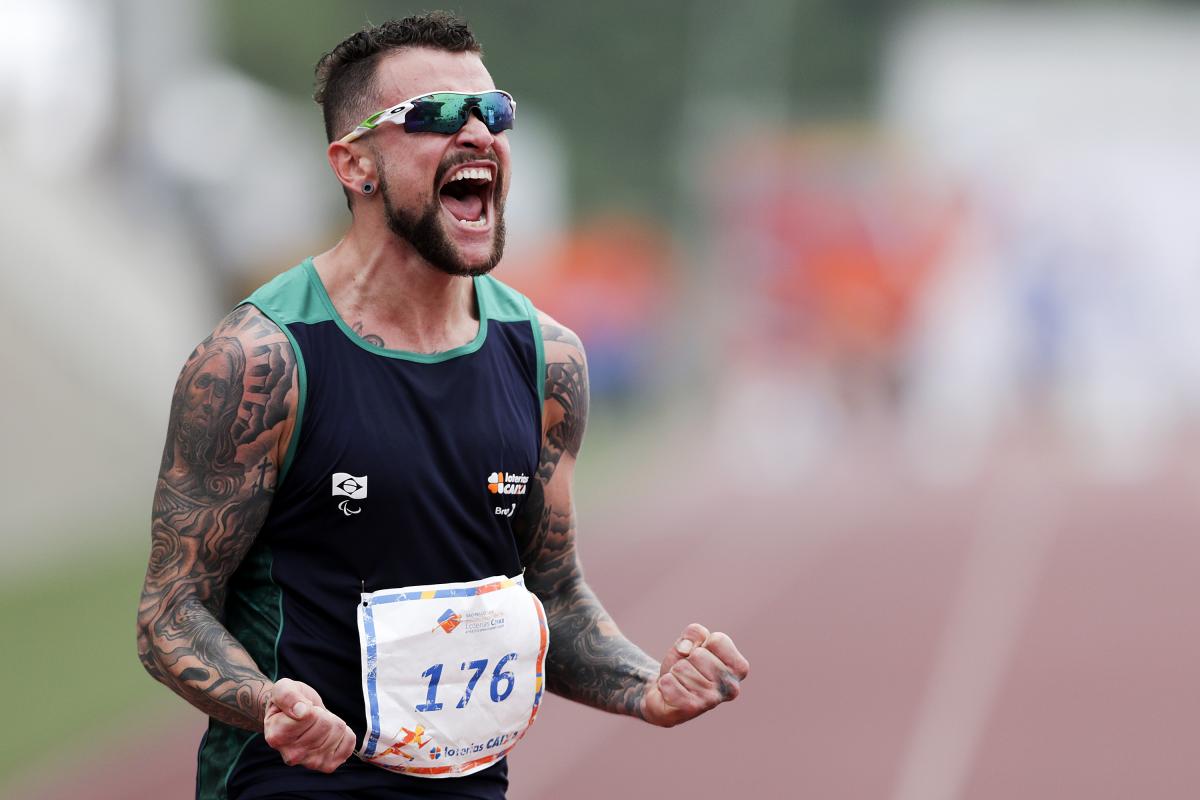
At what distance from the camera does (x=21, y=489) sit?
1368 centimetres

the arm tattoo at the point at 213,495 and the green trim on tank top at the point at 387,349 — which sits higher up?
the green trim on tank top at the point at 387,349

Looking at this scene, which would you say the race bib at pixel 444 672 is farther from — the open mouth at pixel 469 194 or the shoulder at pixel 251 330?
the open mouth at pixel 469 194

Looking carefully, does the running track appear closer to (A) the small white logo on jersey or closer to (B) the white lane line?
(B) the white lane line

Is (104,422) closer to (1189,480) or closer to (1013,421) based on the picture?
(1189,480)

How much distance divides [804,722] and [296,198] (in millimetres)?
19286

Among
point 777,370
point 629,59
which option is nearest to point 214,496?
point 777,370

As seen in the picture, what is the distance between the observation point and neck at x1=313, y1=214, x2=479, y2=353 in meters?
3.21

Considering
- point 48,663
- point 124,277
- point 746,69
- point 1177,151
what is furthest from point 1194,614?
point 746,69

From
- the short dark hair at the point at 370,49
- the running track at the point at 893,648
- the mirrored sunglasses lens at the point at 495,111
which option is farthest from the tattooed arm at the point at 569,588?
the running track at the point at 893,648

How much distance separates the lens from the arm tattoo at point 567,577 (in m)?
3.44

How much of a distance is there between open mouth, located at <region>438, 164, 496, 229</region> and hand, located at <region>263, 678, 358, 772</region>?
0.83m

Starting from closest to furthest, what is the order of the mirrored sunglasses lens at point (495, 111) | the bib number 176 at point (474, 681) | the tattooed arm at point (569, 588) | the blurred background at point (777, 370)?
the bib number 176 at point (474, 681) < the mirrored sunglasses lens at point (495, 111) < the tattooed arm at point (569, 588) < the blurred background at point (777, 370)

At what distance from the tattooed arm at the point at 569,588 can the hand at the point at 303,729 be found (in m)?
0.65

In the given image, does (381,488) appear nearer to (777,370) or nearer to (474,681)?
(474,681)
